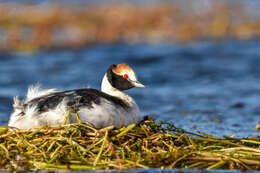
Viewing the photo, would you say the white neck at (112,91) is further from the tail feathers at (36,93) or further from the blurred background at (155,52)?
the blurred background at (155,52)

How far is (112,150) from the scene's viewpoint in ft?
17.3

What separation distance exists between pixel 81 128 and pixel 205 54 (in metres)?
14.6

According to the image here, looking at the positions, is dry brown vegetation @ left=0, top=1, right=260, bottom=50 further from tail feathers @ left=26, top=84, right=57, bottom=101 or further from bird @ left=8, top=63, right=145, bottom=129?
bird @ left=8, top=63, right=145, bottom=129

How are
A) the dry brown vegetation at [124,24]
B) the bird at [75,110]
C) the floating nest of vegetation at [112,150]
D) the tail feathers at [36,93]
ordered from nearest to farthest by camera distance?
1. the floating nest of vegetation at [112,150]
2. the bird at [75,110]
3. the tail feathers at [36,93]
4. the dry brown vegetation at [124,24]

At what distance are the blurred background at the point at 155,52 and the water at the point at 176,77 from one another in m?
0.02

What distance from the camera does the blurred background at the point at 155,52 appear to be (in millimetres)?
11797

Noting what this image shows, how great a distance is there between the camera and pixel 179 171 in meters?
5.18

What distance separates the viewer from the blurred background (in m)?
11.8

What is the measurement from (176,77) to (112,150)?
35.6 ft

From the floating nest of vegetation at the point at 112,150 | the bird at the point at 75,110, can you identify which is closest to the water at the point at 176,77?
the bird at the point at 75,110

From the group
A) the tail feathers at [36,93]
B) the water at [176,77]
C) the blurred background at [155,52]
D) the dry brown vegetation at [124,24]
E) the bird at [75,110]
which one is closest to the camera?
the bird at [75,110]

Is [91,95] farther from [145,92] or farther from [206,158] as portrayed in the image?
[145,92]

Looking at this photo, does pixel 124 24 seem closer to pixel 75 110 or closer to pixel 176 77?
pixel 176 77

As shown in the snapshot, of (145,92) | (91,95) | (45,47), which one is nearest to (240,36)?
(45,47)
